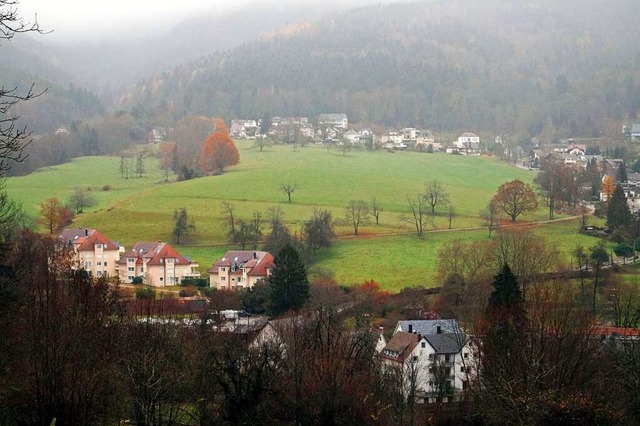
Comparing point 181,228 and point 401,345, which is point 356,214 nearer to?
point 181,228

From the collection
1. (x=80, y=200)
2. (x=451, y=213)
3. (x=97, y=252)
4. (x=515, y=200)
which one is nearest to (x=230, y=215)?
(x=97, y=252)

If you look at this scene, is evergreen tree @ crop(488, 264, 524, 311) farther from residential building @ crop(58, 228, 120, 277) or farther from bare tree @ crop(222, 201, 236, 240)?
residential building @ crop(58, 228, 120, 277)

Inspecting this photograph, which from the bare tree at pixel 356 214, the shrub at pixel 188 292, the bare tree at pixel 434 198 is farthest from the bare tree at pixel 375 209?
the shrub at pixel 188 292

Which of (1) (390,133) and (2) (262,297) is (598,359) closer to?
(2) (262,297)

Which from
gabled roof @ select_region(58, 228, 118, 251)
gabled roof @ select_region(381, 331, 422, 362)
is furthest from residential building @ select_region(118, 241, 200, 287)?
gabled roof @ select_region(381, 331, 422, 362)

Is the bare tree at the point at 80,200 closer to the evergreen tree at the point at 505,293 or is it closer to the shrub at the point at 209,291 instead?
the shrub at the point at 209,291

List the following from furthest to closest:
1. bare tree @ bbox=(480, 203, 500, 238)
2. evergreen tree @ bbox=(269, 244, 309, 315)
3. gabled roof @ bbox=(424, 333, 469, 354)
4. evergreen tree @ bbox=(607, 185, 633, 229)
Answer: bare tree @ bbox=(480, 203, 500, 238) < evergreen tree @ bbox=(607, 185, 633, 229) < evergreen tree @ bbox=(269, 244, 309, 315) < gabled roof @ bbox=(424, 333, 469, 354)

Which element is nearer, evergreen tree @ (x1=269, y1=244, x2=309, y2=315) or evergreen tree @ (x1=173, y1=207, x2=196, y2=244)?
evergreen tree @ (x1=269, y1=244, x2=309, y2=315)
